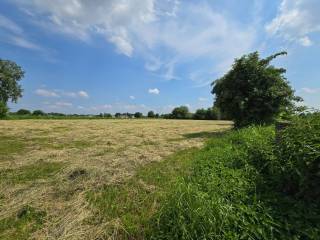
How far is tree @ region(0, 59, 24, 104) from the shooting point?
4109 centimetres

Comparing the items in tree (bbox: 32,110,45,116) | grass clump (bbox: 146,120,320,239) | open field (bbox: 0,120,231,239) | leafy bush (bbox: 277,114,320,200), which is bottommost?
open field (bbox: 0,120,231,239)

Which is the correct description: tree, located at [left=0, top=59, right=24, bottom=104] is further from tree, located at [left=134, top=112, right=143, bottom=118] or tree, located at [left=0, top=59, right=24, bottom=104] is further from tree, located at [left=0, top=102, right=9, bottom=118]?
tree, located at [left=134, top=112, right=143, bottom=118]

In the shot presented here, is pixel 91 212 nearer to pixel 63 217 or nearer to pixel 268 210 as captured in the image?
pixel 63 217

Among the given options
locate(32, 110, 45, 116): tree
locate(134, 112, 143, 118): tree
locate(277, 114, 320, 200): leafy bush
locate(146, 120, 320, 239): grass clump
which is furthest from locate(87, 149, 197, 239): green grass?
locate(134, 112, 143, 118): tree

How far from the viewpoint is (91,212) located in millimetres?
3498

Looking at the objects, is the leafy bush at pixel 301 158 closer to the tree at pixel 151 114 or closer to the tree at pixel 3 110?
the tree at pixel 3 110

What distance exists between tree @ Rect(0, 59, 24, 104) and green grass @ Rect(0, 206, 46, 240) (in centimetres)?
4452

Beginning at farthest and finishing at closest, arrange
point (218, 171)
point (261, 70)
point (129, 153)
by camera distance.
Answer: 1. point (261, 70)
2. point (129, 153)
3. point (218, 171)

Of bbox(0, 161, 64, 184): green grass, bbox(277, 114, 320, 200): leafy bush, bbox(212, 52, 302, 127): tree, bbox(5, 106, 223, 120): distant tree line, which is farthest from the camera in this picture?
bbox(5, 106, 223, 120): distant tree line

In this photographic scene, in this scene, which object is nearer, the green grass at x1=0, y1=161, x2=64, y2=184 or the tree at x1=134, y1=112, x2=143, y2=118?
the green grass at x1=0, y1=161, x2=64, y2=184

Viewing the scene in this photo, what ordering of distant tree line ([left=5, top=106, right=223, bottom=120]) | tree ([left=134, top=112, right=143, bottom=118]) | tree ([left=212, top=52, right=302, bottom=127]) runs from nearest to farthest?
tree ([left=212, top=52, right=302, bottom=127]) → distant tree line ([left=5, top=106, right=223, bottom=120]) → tree ([left=134, top=112, right=143, bottom=118])

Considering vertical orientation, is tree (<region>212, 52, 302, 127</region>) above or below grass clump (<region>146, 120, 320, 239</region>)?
above

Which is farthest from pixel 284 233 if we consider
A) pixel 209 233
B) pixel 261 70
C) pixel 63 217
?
pixel 261 70

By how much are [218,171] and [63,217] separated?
2.62 m
